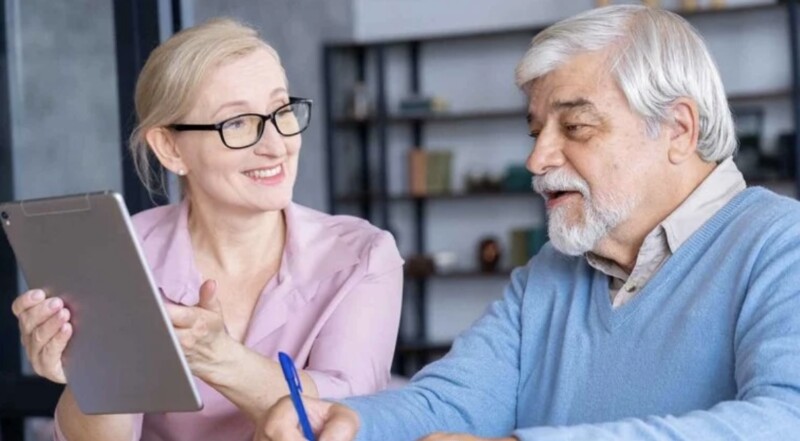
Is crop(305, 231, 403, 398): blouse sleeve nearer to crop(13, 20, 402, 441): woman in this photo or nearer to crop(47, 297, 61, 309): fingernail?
crop(13, 20, 402, 441): woman

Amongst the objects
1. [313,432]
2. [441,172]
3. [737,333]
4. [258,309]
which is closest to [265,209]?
[258,309]

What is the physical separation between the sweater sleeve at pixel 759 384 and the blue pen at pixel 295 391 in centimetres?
25

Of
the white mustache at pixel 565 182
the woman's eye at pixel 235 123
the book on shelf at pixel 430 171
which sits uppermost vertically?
the woman's eye at pixel 235 123

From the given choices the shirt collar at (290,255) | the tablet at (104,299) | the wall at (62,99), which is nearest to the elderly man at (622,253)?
the tablet at (104,299)

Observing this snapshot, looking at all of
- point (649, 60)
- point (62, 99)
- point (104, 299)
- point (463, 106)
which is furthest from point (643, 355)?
point (463, 106)

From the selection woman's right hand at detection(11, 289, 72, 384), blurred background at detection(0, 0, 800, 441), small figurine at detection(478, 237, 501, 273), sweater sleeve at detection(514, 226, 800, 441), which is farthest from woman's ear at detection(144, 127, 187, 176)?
small figurine at detection(478, 237, 501, 273)

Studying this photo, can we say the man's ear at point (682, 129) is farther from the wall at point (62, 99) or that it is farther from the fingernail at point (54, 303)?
the wall at point (62, 99)

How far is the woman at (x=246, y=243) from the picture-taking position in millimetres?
2047

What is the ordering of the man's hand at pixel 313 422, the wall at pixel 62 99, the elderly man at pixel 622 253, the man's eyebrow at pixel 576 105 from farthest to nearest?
1. the wall at pixel 62 99
2. the man's eyebrow at pixel 576 105
3. the elderly man at pixel 622 253
4. the man's hand at pixel 313 422

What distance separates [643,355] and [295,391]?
48 centimetres

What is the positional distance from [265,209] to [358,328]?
0.86 feet

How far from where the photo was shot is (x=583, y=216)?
1.76 m

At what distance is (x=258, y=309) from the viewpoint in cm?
211

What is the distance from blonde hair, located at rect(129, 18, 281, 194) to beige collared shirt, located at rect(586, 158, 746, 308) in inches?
30.4
